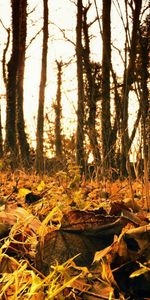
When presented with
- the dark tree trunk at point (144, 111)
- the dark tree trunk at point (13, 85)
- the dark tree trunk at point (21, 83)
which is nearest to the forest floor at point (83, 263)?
the dark tree trunk at point (144, 111)

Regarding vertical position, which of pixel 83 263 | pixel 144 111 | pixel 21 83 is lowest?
pixel 83 263

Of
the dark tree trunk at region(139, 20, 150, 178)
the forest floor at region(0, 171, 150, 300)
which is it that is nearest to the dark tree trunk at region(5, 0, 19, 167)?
the dark tree trunk at region(139, 20, 150, 178)

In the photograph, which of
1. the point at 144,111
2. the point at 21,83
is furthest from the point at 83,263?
the point at 21,83

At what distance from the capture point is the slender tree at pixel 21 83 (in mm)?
13328

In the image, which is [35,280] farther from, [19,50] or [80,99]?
[19,50]

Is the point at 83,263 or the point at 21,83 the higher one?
the point at 21,83

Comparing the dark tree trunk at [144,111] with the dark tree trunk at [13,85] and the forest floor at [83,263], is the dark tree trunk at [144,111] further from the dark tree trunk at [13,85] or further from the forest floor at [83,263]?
the dark tree trunk at [13,85]

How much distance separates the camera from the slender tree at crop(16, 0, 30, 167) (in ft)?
43.7

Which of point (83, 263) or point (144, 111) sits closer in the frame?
point (83, 263)

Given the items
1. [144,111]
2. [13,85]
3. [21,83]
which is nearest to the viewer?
[144,111]

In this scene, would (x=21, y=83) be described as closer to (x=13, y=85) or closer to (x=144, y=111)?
(x=13, y=85)

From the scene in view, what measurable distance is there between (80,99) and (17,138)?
2.62 metres

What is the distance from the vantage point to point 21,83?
13.8 m

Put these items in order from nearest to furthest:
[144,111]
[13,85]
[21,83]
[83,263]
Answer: [83,263] < [144,111] < [13,85] < [21,83]
